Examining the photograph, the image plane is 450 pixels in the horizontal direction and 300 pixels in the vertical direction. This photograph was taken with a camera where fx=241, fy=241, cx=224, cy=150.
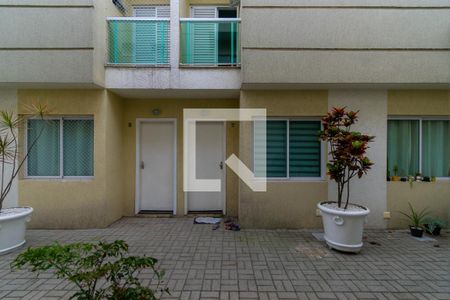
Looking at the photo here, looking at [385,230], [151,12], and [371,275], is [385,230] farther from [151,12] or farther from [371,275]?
[151,12]

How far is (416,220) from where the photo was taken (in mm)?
5062

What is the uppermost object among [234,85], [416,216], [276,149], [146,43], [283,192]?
[146,43]

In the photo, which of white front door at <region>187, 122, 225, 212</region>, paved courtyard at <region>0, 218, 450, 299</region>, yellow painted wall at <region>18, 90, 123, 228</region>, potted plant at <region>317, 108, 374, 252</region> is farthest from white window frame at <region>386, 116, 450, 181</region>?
yellow painted wall at <region>18, 90, 123, 228</region>

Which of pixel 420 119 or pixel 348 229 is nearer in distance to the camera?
pixel 348 229

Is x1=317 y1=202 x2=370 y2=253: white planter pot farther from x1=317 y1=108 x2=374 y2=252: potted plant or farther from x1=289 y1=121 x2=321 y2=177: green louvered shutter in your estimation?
x1=289 y1=121 x2=321 y2=177: green louvered shutter

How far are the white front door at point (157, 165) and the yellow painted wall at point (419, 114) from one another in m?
5.21

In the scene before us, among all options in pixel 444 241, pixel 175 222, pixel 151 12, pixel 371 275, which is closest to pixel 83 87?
pixel 151 12

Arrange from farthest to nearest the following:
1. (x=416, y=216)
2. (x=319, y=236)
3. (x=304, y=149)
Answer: (x=304, y=149)
(x=416, y=216)
(x=319, y=236)

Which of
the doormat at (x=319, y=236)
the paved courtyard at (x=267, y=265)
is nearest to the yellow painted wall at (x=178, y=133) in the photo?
the paved courtyard at (x=267, y=265)

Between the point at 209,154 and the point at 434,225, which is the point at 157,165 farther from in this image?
the point at 434,225

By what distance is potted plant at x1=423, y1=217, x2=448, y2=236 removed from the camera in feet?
16.1

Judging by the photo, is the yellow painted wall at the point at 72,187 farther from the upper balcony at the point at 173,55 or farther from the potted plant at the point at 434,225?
the potted plant at the point at 434,225

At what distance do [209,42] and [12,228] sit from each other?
516cm

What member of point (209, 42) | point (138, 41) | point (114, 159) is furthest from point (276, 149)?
point (138, 41)
